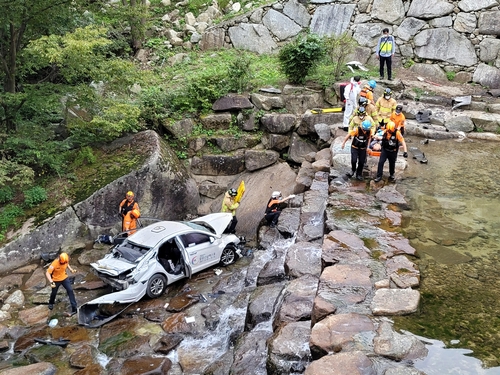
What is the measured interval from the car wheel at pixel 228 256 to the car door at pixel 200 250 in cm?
21

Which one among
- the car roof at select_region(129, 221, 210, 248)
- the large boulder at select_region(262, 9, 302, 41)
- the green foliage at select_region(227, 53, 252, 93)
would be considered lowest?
the car roof at select_region(129, 221, 210, 248)

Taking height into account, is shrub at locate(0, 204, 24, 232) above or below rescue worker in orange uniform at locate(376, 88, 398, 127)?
below

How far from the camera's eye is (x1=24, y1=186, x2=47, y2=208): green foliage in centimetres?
1181

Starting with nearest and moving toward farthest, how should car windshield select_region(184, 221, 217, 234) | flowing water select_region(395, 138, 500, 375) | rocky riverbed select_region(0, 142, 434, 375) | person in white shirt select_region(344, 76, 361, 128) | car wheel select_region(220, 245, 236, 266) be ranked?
flowing water select_region(395, 138, 500, 375)
rocky riverbed select_region(0, 142, 434, 375)
car windshield select_region(184, 221, 217, 234)
car wheel select_region(220, 245, 236, 266)
person in white shirt select_region(344, 76, 361, 128)

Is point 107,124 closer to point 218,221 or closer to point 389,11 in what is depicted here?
point 218,221

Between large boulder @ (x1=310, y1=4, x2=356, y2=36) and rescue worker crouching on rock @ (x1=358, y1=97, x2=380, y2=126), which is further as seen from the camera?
large boulder @ (x1=310, y1=4, x2=356, y2=36)

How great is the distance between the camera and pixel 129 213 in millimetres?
11086

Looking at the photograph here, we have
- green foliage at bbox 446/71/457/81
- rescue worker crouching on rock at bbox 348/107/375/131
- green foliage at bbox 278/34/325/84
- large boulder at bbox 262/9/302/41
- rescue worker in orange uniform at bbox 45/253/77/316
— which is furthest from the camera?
large boulder at bbox 262/9/302/41

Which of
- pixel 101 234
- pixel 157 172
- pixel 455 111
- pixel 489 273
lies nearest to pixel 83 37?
pixel 157 172

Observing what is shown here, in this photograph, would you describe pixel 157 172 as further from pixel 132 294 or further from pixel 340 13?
pixel 340 13

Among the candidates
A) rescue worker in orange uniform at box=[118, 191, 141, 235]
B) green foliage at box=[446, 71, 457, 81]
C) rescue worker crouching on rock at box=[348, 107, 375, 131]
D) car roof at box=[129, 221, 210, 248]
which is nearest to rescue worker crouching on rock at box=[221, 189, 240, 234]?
car roof at box=[129, 221, 210, 248]

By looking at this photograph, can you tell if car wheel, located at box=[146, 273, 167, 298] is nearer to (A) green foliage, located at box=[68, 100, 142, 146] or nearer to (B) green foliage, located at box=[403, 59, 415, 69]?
(A) green foliage, located at box=[68, 100, 142, 146]

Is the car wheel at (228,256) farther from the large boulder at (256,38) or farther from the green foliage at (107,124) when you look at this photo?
the large boulder at (256,38)

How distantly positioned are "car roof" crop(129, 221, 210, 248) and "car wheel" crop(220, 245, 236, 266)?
0.69 m
